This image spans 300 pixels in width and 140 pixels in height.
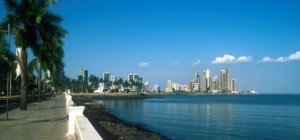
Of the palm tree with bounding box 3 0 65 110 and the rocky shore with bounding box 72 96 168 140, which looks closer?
the rocky shore with bounding box 72 96 168 140

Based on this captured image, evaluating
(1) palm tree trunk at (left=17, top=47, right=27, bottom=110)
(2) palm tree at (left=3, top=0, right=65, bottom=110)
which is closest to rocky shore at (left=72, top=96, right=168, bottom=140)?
(1) palm tree trunk at (left=17, top=47, right=27, bottom=110)

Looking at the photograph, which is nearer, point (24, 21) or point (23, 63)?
point (24, 21)

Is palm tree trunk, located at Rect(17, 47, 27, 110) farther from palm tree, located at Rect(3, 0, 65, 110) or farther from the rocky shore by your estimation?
the rocky shore

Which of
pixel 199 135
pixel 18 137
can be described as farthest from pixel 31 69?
pixel 18 137

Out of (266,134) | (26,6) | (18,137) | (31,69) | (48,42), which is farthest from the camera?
(31,69)

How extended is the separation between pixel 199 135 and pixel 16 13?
17789mm

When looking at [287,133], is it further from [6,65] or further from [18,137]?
[18,137]

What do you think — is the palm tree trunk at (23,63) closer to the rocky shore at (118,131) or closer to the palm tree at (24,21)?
the palm tree at (24,21)

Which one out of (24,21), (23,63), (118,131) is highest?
(24,21)

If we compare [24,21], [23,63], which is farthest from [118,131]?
[24,21]

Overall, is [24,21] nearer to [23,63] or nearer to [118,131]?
[23,63]

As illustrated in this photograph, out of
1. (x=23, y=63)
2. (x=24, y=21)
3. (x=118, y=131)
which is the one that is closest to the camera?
(x=118, y=131)

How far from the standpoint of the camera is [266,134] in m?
36.4

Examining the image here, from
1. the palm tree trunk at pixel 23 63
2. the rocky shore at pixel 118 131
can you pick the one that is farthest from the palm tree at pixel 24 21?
the rocky shore at pixel 118 131
